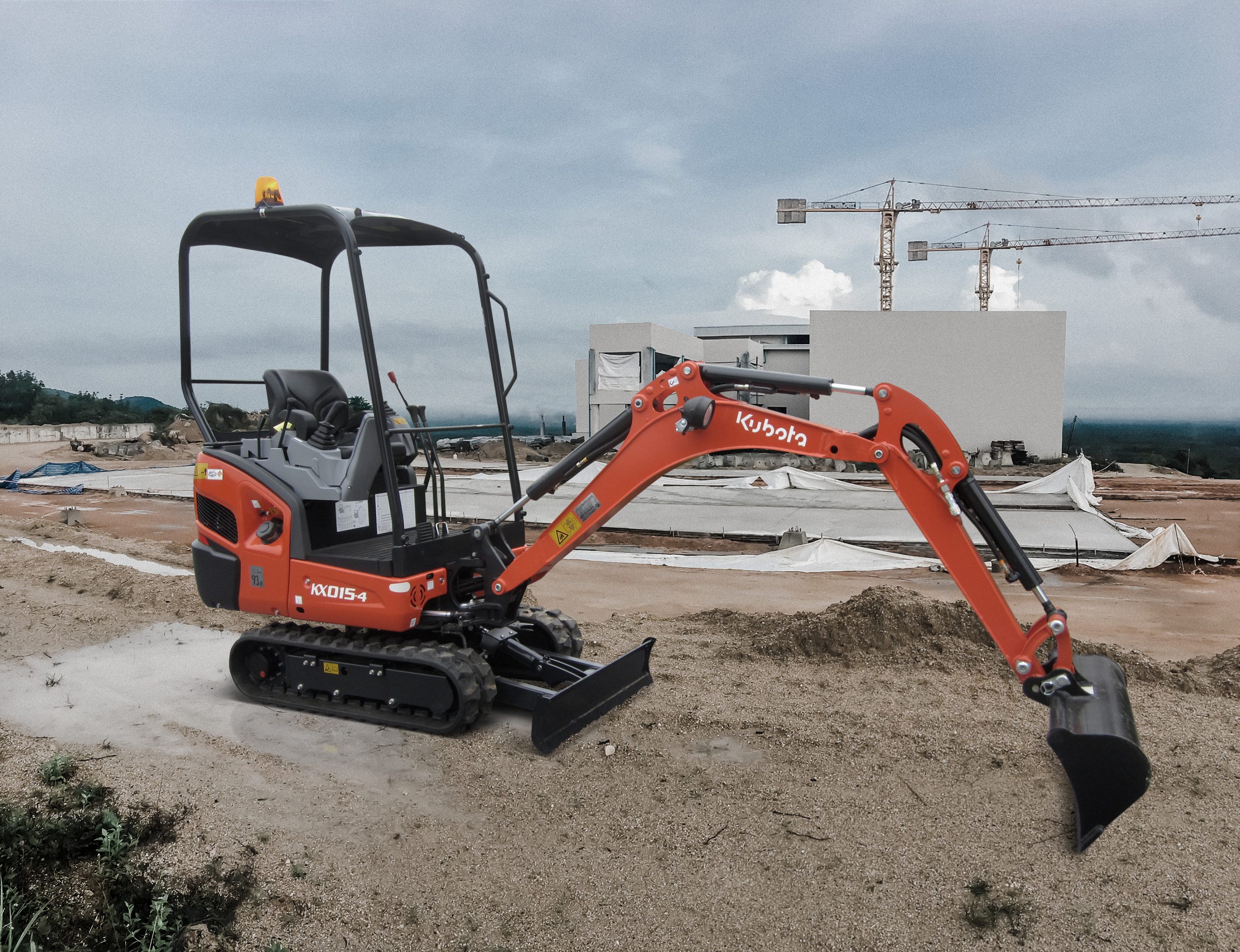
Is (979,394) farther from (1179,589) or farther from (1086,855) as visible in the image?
(1086,855)

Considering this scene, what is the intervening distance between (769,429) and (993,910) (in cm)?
238

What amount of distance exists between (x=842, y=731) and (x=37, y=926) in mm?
4226

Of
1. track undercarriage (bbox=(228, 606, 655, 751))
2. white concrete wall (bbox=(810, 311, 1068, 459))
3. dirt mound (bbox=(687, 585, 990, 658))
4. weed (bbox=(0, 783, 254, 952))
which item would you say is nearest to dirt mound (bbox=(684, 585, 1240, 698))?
dirt mound (bbox=(687, 585, 990, 658))

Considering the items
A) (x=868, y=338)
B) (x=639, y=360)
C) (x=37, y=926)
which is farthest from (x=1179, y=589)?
(x=639, y=360)

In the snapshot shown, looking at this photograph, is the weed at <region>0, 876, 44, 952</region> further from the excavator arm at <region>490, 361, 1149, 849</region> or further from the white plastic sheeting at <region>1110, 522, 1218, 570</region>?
the white plastic sheeting at <region>1110, 522, 1218, 570</region>

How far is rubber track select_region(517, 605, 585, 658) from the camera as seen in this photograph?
6.16 metres

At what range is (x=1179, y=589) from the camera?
10.4 meters

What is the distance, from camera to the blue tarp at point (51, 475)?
22047mm

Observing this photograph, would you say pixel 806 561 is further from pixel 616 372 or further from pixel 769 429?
pixel 616 372

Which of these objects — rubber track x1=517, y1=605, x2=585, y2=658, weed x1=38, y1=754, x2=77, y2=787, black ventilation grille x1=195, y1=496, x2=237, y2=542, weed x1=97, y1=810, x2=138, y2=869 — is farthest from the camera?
rubber track x1=517, y1=605, x2=585, y2=658

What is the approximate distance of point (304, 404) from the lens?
19.1 ft

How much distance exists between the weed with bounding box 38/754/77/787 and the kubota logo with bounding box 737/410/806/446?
165 inches

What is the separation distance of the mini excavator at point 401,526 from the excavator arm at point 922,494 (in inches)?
0.6

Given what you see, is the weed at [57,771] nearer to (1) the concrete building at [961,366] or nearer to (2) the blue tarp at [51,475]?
(2) the blue tarp at [51,475]
